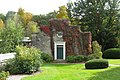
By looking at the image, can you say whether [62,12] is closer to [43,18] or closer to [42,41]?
[43,18]

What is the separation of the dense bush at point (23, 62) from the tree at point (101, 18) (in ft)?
90.2

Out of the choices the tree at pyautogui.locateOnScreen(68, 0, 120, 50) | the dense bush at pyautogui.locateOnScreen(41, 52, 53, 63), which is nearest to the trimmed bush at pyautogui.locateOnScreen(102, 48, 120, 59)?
the tree at pyautogui.locateOnScreen(68, 0, 120, 50)

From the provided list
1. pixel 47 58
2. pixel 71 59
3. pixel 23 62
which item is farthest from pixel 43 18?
pixel 23 62

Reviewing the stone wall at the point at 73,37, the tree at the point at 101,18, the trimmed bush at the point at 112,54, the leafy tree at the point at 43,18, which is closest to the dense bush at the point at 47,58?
the stone wall at the point at 73,37

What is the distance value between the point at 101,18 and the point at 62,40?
13888 mm

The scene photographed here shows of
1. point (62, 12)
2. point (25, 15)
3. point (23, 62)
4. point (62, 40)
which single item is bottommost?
point (23, 62)

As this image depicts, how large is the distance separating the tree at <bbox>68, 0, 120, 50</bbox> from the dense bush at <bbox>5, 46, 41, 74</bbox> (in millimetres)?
27484

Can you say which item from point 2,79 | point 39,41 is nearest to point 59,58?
point 39,41

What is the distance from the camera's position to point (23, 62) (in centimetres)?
2377

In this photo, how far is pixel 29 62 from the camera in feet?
78.2

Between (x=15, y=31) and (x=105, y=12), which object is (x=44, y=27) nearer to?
(x=15, y=31)

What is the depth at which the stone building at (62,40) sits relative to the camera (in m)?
38.9

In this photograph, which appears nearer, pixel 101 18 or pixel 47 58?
pixel 47 58

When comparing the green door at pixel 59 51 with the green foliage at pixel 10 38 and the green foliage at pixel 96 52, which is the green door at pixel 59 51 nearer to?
the green foliage at pixel 96 52
